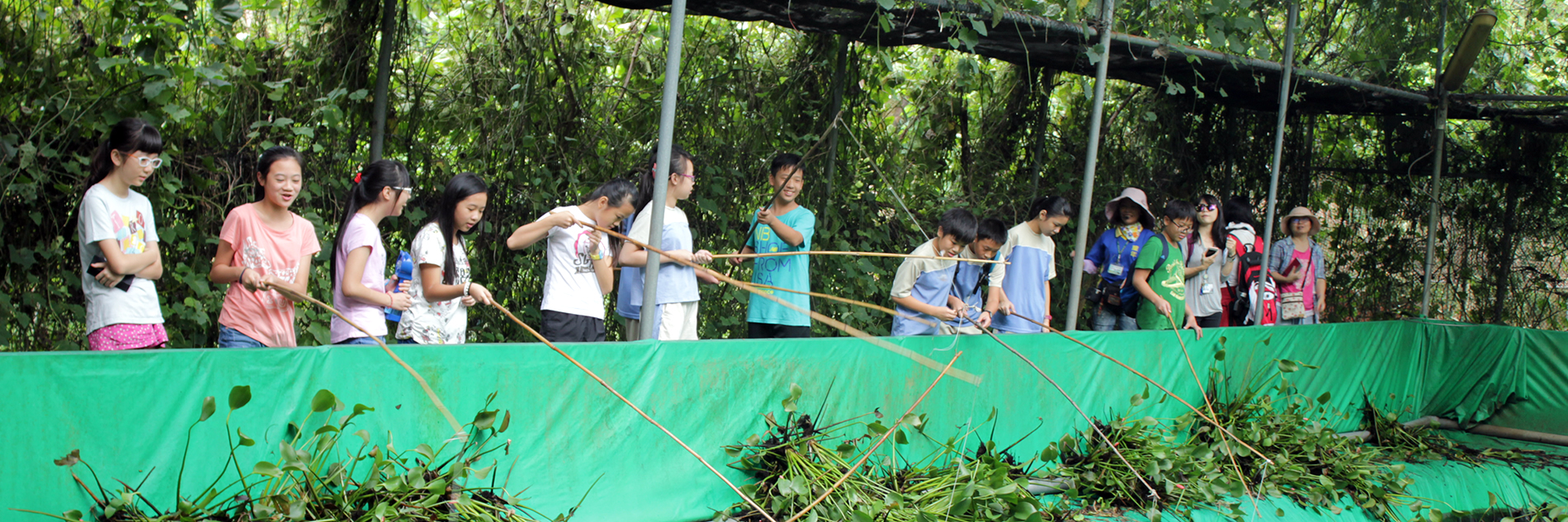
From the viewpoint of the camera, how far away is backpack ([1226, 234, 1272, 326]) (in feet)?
19.1

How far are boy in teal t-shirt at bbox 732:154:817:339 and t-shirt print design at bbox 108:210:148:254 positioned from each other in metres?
2.11

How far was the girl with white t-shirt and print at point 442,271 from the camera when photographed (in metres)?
3.19

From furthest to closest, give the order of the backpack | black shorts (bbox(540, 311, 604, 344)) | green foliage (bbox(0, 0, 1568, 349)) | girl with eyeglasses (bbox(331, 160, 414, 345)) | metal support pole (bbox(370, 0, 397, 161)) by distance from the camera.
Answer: the backpack < metal support pole (bbox(370, 0, 397, 161)) < green foliage (bbox(0, 0, 1568, 349)) < black shorts (bbox(540, 311, 604, 344)) < girl with eyeglasses (bbox(331, 160, 414, 345))


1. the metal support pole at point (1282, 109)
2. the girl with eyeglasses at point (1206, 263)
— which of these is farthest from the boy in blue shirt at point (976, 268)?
the metal support pole at point (1282, 109)

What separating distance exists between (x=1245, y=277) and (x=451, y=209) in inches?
184

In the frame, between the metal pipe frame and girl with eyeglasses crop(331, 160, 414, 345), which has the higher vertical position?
the metal pipe frame

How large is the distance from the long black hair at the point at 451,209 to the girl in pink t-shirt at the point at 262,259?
0.43 meters

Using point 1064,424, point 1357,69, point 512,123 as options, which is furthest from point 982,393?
point 1357,69

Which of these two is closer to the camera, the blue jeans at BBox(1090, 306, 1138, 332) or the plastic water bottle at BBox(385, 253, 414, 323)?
the plastic water bottle at BBox(385, 253, 414, 323)

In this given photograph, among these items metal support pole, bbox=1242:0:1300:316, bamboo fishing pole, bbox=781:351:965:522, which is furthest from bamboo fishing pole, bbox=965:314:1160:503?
metal support pole, bbox=1242:0:1300:316

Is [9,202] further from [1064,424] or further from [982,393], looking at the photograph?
[1064,424]

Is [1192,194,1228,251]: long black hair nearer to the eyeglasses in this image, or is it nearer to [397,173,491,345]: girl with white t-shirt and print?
[397,173,491,345]: girl with white t-shirt and print

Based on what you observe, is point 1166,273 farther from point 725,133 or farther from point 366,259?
point 366,259

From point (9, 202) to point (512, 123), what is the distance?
204 centimetres
